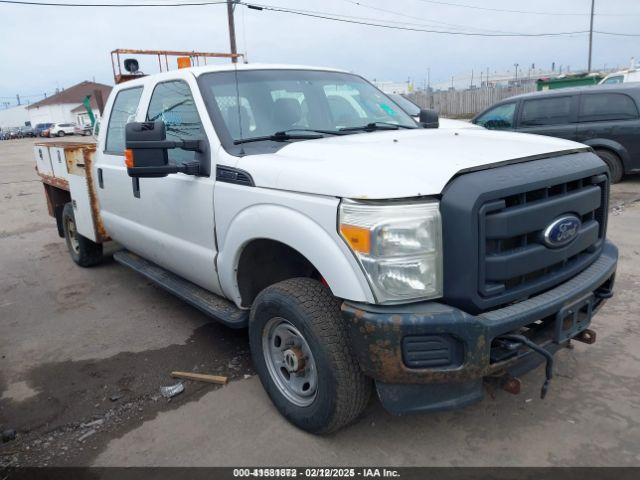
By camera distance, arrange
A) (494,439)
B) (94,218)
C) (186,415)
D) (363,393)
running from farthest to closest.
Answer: (94,218), (186,415), (494,439), (363,393)

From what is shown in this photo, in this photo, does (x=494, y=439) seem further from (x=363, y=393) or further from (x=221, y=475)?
(x=221, y=475)

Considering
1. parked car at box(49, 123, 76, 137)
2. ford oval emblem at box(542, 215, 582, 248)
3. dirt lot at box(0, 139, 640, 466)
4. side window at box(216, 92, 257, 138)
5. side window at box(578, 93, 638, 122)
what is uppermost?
side window at box(216, 92, 257, 138)

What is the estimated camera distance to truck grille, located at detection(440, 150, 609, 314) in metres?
2.28

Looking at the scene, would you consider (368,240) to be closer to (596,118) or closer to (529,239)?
(529,239)

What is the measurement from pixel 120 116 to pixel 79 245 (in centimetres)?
212

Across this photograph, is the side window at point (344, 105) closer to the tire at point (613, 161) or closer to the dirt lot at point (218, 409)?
the dirt lot at point (218, 409)

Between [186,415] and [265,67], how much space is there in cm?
247

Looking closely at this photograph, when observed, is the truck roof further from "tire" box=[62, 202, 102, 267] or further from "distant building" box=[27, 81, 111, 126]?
"distant building" box=[27, 81, 111, 126]

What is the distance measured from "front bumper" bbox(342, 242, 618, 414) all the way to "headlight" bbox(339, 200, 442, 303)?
101 millimetres

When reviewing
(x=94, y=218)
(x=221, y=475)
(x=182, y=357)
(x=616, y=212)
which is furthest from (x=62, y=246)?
(x=616, y=212)

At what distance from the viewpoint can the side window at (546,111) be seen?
933 centimetres

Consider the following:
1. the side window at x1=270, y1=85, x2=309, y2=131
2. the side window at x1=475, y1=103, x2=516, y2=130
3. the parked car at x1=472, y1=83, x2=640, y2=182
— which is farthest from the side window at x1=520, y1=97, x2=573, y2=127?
the side window at x1=270, y1=85, x2=309, y2=131

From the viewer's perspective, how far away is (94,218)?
543 cm

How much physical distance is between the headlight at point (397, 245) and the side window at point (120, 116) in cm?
→ 294
